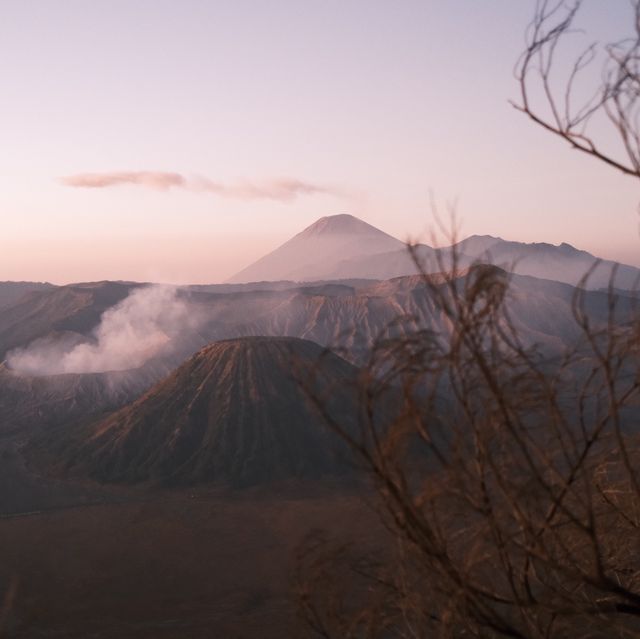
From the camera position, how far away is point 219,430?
43.5 m

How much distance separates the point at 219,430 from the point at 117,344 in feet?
110

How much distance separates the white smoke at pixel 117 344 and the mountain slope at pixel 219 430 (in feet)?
63.2

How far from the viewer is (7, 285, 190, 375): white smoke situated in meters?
66.8

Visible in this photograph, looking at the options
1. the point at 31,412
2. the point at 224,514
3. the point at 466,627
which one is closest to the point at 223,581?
the point at 224,514

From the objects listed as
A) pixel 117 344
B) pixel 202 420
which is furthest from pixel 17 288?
pixel 202 420

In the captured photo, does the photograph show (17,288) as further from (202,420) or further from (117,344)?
(202,420)

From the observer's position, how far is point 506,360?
12.1ft

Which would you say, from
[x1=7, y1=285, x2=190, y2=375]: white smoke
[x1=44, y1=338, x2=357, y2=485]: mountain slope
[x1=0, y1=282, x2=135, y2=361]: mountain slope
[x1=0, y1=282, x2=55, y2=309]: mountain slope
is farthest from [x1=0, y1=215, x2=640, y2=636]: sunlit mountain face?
[x1=0, y1=282, x2=55, y2=309]: mountain slope

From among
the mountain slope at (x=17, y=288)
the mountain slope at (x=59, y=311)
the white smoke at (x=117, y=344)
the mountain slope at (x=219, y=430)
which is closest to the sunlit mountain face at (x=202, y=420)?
the mountain slope at (x=219, y=430)

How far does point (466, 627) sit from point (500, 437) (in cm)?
97

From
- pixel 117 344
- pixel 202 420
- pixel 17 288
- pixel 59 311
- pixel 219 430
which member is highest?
pixel 17 288

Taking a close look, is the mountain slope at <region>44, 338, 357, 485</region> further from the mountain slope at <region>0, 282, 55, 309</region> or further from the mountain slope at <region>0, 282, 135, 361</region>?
the mountain slope at <region>0, 282, 55, 309</region>

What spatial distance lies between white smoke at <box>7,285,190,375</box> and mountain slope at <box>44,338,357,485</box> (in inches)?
759

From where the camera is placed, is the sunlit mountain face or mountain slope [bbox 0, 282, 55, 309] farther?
mountain slope [bbox 0, 282, 55, 309]
